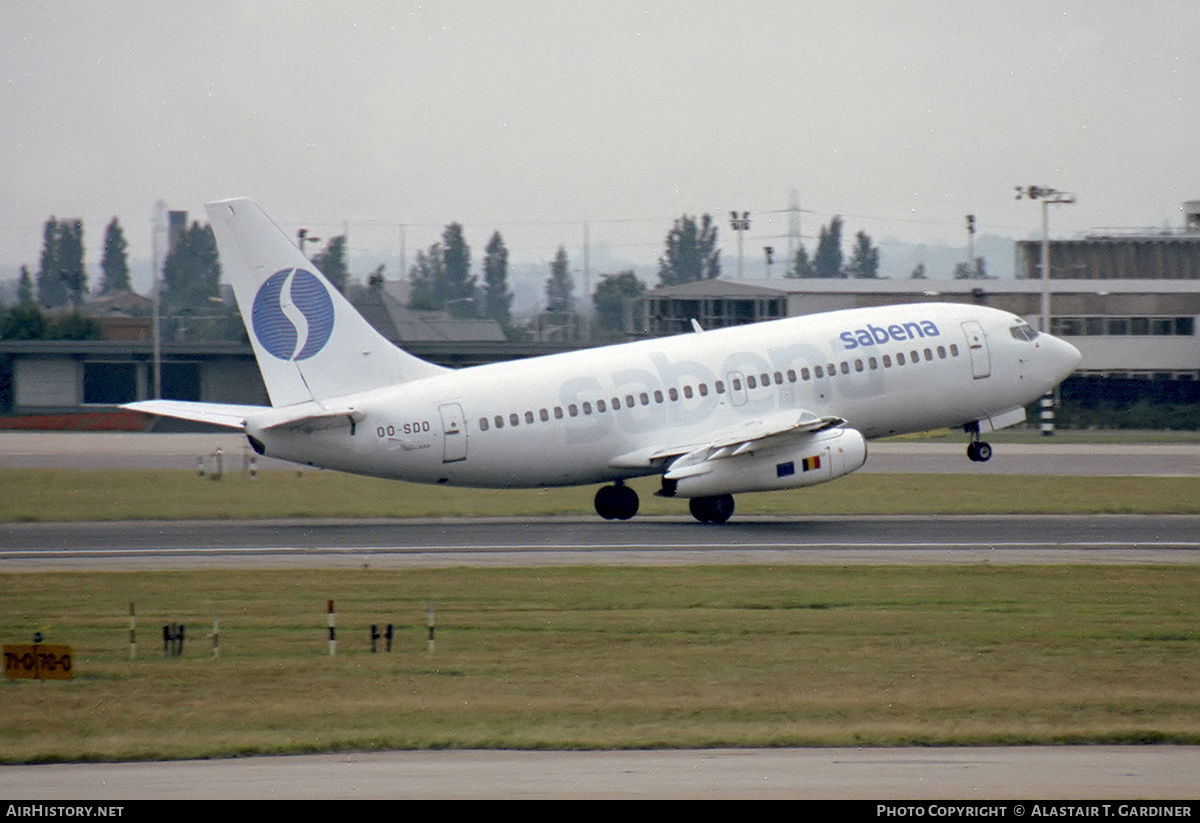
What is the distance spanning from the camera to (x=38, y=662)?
21438mm

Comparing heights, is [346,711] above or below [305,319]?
below

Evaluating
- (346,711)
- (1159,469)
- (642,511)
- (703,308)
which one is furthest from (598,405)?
(703,308)

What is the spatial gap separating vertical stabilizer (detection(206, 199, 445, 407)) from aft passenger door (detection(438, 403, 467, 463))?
8.05ft

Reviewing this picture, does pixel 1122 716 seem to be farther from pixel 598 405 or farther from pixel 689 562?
pixel 598 405

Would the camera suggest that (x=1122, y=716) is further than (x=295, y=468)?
No

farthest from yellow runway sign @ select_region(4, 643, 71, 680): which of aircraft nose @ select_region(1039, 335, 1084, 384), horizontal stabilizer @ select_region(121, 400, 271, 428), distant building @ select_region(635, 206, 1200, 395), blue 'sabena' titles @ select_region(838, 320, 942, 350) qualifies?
distant building @ select_region(635, 206, 1200, 395)

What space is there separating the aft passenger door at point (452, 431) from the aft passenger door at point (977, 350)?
15377 mm

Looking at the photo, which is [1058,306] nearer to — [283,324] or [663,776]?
[283,324]

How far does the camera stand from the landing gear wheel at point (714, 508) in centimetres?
4100

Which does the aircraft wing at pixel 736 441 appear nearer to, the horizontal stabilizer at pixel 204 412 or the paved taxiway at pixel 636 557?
the paved taxiway at pixel 636 557

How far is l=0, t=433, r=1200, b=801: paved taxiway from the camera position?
1538cm

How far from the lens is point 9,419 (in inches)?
3406

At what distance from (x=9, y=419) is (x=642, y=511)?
177ft

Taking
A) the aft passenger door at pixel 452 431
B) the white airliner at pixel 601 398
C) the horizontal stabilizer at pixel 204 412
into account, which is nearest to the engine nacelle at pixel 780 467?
the white airliner at pixel 601 398
